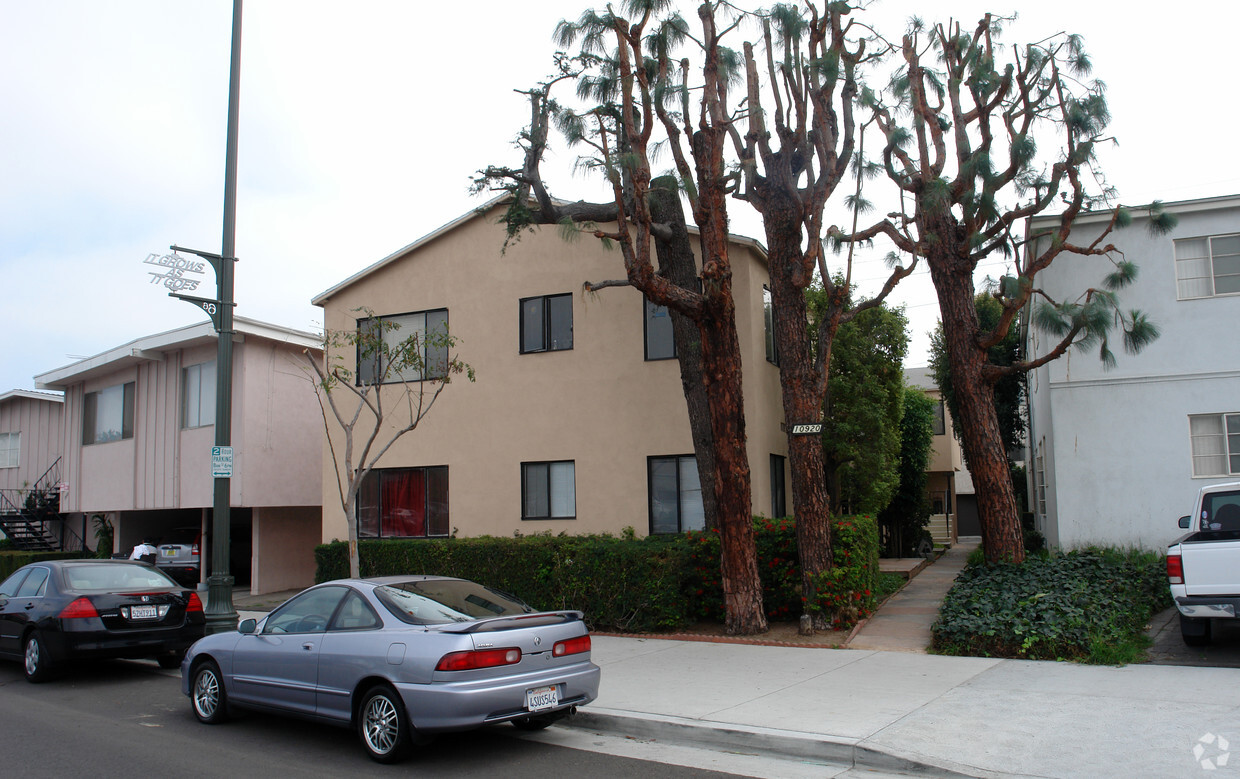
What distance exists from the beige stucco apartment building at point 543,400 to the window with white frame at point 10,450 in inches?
682

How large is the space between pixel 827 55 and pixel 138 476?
18899mm

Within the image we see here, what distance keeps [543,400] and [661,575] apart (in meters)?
4.99

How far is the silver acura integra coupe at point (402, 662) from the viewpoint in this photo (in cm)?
663

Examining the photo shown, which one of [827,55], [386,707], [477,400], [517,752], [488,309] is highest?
[827,55]

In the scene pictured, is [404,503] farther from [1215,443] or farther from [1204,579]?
[1215,443]

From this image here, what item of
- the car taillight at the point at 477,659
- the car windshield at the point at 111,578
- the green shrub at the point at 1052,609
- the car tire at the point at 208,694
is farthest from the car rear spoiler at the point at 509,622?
the car windshield at the point at 111,578

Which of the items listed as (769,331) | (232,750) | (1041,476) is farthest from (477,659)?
(1041,476)

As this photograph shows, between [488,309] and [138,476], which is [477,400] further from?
[138,476]

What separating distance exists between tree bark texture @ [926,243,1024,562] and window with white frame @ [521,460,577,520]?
6.60 metres

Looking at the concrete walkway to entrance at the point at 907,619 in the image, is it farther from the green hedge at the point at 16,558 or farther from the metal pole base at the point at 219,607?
the green hedge at the point at 16,558

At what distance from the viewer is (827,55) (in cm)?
1209

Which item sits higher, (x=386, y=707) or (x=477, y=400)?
(x=477, y=400)

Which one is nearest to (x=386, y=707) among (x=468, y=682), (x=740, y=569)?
(x=468, y=682)

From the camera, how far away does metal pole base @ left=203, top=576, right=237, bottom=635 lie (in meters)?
12.7
